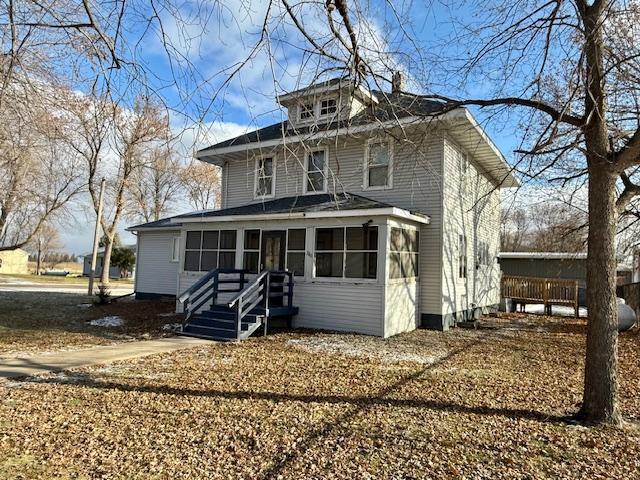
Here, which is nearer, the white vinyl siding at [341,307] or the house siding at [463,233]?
the white vinyl siding at [341,307]

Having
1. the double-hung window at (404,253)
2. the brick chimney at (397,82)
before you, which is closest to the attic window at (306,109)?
the brick chimney at (397,82)

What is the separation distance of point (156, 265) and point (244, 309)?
9837 millimetres

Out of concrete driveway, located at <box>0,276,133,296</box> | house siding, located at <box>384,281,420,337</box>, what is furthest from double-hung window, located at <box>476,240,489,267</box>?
concrete driveway, located at <box>0,276,133,296</box>

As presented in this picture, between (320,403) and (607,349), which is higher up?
(607,349)

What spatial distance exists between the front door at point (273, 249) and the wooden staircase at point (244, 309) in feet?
2.28

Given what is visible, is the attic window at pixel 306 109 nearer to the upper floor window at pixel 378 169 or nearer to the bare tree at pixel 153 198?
the upper floor window at pixel 378 169

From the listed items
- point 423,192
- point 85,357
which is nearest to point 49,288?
point 85,357

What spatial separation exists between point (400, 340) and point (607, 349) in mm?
5675

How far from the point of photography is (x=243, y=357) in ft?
26.4

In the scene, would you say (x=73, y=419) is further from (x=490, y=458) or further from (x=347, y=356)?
(x=347, y=356)

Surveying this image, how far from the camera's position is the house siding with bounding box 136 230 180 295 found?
18.6 m

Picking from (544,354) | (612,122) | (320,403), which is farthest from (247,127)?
(544,354)

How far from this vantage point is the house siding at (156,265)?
18.6m

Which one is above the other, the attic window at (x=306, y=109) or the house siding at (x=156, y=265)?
the attic window at (x=306, y=109)
